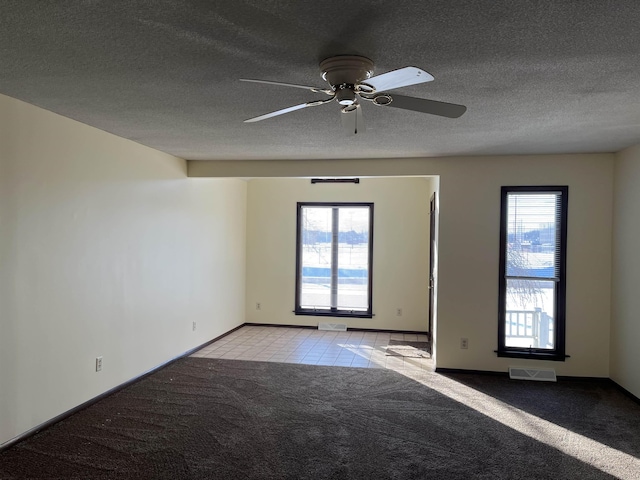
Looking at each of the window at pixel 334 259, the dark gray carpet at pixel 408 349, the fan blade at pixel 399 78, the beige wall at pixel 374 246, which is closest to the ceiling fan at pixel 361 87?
the fan blade at pixel 399 78

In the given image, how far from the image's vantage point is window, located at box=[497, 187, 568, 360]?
4637 millimetres

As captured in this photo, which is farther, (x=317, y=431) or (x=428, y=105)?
(x=317, y=431)

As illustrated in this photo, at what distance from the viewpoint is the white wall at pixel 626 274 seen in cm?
404

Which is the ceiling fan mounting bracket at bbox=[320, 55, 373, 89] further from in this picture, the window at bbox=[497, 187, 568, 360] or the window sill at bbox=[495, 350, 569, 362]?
the window sill at bbox=[495, 350, 569, 362]

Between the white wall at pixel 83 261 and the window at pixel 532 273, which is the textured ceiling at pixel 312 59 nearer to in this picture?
the white wall at pixel 83 261

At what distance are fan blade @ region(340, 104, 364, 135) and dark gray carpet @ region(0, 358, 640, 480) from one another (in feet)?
6.65

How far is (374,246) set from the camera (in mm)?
6922

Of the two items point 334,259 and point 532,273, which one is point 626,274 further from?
point 334,259

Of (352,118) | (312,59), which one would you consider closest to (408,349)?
(352,118)

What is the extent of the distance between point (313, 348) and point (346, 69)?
170 inches

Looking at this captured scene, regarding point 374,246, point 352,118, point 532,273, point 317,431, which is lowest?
point 317,431

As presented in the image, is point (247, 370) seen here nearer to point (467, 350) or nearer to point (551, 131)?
point (467, 350)

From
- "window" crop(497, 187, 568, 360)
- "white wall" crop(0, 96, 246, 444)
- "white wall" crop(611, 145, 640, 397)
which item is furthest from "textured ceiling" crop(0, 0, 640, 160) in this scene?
"window" crop(497, 187, 568, 360)

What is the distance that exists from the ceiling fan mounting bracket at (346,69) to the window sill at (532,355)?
3.62m
